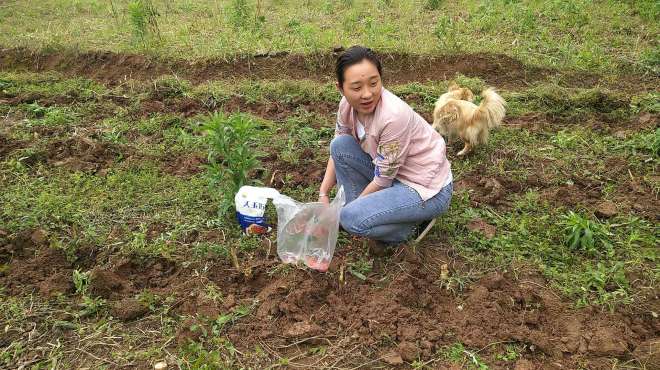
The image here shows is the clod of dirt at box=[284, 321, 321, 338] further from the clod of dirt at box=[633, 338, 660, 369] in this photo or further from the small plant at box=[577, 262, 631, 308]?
the clod of dirt at box=[633, 338, 660, 369]

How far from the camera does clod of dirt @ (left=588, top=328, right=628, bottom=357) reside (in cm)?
235

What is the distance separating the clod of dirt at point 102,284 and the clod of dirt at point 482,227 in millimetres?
2232

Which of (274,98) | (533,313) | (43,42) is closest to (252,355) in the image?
(533,313)

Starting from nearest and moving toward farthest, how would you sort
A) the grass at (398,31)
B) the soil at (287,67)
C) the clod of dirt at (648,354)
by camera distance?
the clod of dirt at (648,354) < the soil at (287,67) < the grass at (398,31)

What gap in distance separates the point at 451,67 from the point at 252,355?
4.69 meters

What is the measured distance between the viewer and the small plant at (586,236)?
9.85 ft

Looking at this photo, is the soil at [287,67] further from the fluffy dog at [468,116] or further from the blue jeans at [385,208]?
the blue jeans at [385,208]

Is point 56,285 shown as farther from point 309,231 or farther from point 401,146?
point 401,146

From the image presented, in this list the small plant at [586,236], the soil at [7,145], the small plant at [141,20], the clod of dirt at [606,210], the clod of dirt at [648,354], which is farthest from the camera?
the small plant at [141,20]

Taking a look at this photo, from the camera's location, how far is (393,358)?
237 centimetres

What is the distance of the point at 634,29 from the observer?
6699 millimetres

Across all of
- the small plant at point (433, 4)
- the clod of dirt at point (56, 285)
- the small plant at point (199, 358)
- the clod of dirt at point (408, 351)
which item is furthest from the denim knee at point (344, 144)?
the small plant at point (433, 4)

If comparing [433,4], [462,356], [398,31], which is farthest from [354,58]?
[433,4]

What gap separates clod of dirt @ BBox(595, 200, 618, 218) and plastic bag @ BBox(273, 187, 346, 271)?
1828 millimetres
